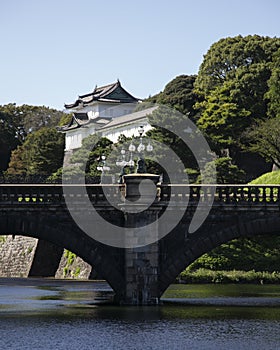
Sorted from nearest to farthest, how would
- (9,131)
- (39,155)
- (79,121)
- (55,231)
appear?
(55,231), (39,155), (9,131), (79,121)

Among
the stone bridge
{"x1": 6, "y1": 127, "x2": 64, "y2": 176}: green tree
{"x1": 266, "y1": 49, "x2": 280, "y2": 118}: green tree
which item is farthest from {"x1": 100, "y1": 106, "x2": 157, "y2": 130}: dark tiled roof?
the stone bridge

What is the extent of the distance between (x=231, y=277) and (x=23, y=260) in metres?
22.1

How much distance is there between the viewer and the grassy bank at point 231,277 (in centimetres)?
6512

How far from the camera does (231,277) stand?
6538cm

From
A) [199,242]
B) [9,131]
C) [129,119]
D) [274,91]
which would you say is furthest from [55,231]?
[9,131]

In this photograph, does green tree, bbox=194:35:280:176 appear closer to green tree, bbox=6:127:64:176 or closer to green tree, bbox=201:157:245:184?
green tree, bbox=201:157:245:184

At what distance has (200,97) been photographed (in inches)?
4117

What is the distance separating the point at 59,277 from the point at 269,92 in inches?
1036

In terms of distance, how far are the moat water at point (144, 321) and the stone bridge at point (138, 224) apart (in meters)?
1.63

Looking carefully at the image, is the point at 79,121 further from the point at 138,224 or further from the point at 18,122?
the point at 138,224

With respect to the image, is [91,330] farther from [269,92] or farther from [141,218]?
[269,92]

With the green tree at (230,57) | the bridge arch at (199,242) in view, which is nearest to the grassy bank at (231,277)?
the bridge arch at (199,242)

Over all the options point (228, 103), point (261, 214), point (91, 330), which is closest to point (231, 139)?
point (228, 103)

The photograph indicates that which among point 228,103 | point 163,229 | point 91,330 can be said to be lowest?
point 91,330
